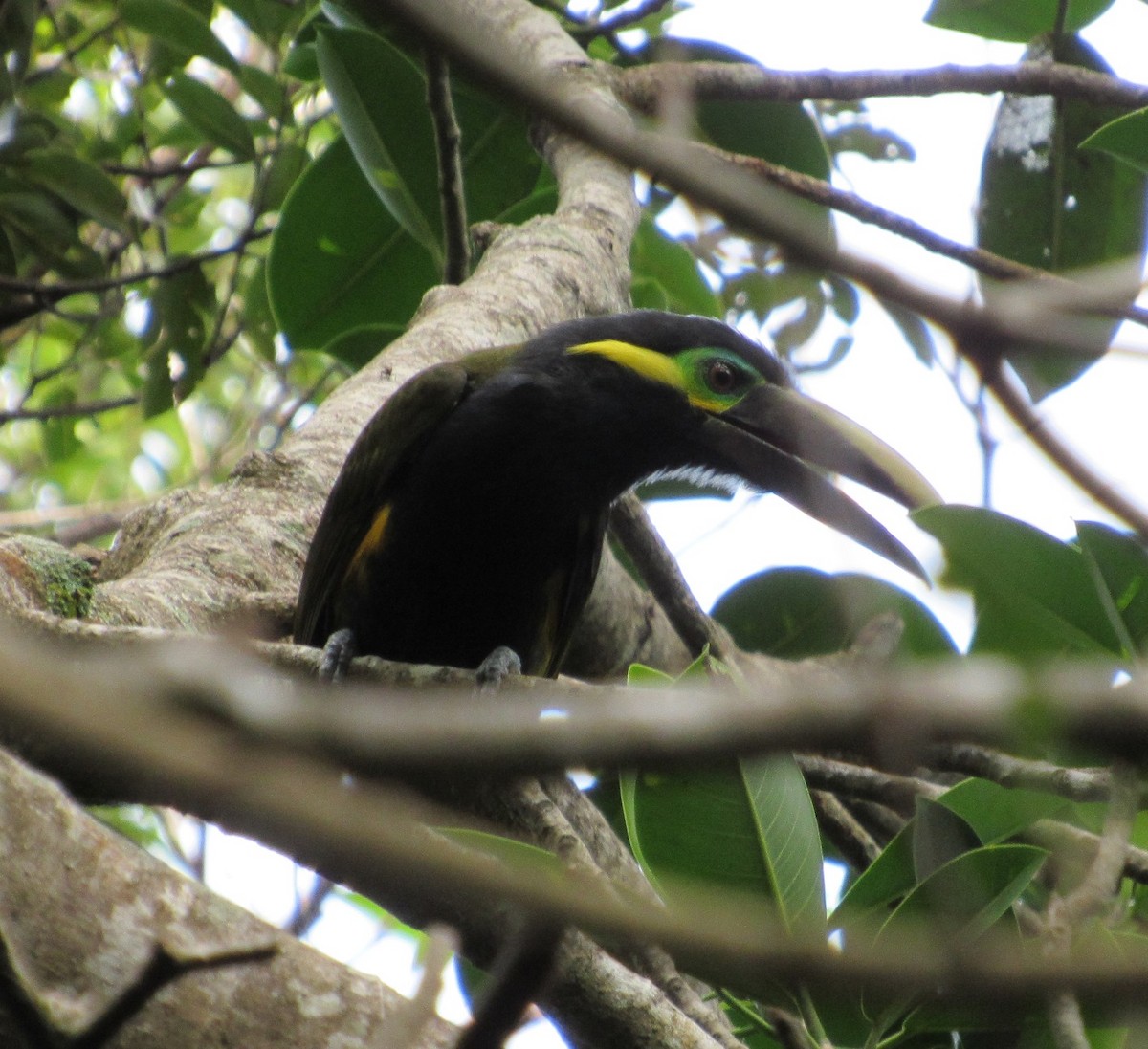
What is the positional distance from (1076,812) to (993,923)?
555 mm

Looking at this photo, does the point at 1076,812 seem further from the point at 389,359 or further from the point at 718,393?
the point at 389,359

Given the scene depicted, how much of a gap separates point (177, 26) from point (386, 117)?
0.55 metres

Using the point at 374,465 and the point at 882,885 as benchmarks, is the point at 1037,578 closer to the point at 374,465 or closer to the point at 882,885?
the point at 882,885

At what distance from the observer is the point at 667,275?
425 cm

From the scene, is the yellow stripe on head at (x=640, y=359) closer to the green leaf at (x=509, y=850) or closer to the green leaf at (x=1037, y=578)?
the green leaf at (x=1037, y=578)

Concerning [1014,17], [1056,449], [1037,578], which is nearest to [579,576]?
[1037,578]

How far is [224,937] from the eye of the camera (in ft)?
5.12

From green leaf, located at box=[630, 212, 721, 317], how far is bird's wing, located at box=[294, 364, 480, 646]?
4.17 ft

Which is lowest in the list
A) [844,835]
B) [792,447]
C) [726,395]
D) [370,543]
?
[844,835]

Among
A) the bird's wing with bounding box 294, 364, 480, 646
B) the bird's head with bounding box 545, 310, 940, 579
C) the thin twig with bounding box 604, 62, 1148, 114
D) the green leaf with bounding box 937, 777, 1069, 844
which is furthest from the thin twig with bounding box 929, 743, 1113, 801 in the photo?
the thin twig with bounding box 604, 62, 1148, 114

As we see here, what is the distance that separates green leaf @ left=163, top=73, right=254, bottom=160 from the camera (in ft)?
11.9

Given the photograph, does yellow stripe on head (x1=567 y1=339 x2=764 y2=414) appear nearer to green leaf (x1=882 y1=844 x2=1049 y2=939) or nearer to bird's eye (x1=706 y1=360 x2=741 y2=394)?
bird's eye (x1=706 y1=360 x2=741 y2=394)

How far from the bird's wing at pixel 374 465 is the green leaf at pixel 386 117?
30.6 inches

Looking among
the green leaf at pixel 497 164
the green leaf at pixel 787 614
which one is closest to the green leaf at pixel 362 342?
the green leaf at pixel 497 164
